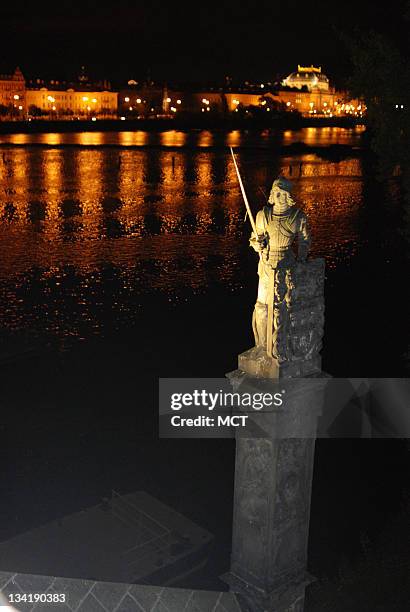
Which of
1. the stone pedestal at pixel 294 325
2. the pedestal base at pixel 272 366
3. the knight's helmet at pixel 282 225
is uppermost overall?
the knight's helmet at pixel 282 225

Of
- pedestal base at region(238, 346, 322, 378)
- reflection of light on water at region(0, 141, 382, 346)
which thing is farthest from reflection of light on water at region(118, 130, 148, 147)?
pedestal base at region(238, 346, 322, 378)

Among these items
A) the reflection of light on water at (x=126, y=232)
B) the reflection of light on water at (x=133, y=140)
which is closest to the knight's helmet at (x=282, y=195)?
the reflection of light on water at (x=126, y=232)

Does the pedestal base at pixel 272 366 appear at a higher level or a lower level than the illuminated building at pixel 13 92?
lower

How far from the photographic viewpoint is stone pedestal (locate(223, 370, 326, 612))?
5008mm

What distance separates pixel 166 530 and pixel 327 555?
6.09ft

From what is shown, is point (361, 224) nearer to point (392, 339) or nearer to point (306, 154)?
point (392, 339)

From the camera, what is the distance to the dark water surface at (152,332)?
8711 mm

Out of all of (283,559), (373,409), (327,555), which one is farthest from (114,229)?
(283,559)

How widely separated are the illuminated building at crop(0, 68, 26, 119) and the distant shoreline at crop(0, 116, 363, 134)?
21490 mm

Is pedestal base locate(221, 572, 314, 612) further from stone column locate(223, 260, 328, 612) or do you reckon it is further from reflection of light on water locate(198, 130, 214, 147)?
reflection of light on water locate(198, 130, 214, 147)

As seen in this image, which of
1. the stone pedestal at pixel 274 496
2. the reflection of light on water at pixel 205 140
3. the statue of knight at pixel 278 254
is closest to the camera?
the statue of knight at pixel 278 254

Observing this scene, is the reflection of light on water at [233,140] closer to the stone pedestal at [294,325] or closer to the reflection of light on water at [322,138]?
the reflection of light on water at [322,138]

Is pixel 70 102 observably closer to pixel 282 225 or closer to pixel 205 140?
pixel 205 140

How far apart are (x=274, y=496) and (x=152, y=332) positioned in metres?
8.92
